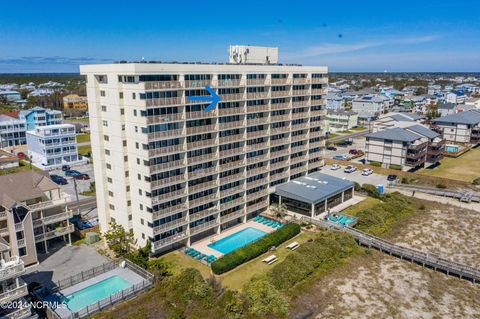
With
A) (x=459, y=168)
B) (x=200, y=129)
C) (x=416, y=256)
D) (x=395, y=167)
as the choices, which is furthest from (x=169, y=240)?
(x=459, y=168)

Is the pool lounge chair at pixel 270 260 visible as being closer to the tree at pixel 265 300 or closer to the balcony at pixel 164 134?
the tree at pixel 265 300

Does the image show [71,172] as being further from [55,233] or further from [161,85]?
[161,85]

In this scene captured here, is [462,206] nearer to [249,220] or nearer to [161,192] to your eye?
[249,220]

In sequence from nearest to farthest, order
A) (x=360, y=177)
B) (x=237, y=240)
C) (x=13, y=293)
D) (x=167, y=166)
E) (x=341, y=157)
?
1. (x=13, y=293)
2. (x=167, y=166)
3. (x=237, y=240)
4. (x=360, y=177)
5. (x=341, y=157)

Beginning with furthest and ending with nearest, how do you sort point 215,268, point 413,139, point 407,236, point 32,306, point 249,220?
point 413,139
point 249,220
point 407,236
point 215,268
point 32,306

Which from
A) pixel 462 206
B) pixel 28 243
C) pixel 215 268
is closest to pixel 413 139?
pixel 462 206

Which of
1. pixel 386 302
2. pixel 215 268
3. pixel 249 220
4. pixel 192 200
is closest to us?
pixel 386 302
